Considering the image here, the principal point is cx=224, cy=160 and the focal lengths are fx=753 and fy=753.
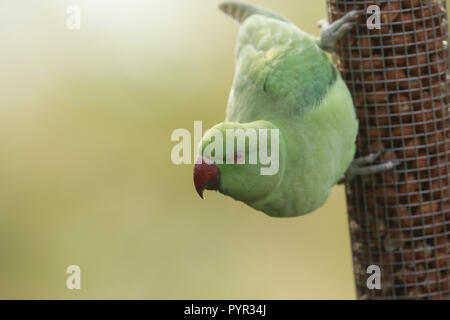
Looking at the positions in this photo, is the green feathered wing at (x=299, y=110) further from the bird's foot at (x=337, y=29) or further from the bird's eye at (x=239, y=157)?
the bird's eye at (x=239, y=157)

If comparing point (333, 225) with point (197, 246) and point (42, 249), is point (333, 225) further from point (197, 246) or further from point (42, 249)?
point (42, 249)

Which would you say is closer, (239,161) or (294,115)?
(239,161)

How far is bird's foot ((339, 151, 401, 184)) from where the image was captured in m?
5.22

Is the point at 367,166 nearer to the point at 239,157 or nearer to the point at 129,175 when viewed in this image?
the point at 239,157

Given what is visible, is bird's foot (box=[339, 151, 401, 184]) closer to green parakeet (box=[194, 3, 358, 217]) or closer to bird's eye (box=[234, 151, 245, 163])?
green parakeet (box=[194, 3, 358, 217])

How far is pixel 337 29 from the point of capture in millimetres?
5203

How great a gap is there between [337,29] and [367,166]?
3.20 feet

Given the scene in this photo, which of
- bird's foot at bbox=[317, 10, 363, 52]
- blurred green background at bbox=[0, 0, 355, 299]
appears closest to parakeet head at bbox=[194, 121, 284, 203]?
bird's foot at bbox=[317, 10, 363, 52]

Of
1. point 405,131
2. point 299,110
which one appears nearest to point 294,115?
point 299,110

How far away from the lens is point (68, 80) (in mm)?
8602

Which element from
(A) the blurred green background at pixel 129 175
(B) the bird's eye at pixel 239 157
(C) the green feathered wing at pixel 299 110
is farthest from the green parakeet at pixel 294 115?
(A) the blurred green background at pixel 129 175

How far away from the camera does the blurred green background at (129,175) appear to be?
8.50 m

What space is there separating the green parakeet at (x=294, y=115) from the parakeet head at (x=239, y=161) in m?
0.02

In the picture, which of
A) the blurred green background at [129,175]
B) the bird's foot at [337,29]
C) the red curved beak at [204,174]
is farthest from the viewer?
the blurred green background at [129,175]
